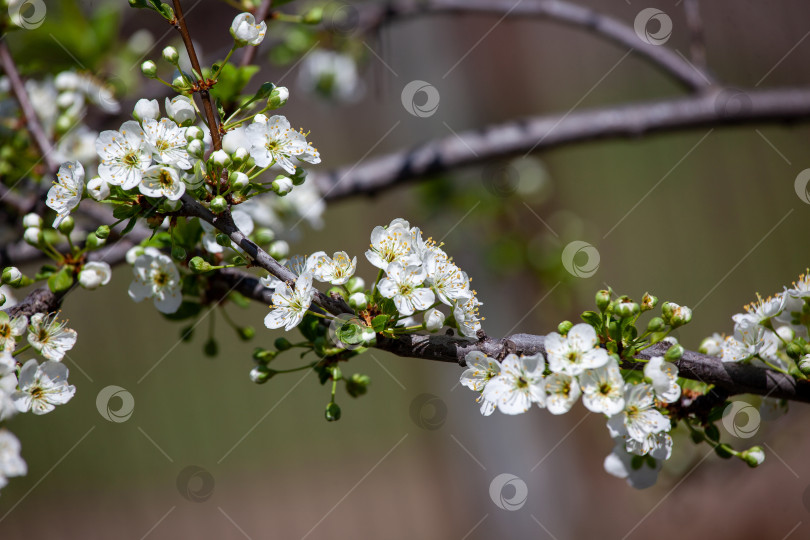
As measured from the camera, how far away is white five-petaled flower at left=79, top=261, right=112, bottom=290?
2.97 ft

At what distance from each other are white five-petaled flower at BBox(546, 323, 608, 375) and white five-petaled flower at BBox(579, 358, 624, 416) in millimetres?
16

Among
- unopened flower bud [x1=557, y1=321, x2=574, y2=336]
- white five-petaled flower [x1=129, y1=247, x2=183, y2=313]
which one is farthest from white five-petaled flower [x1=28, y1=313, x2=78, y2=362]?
unopened flower bud [x1=557, y1=321, x2=574, y2=336]

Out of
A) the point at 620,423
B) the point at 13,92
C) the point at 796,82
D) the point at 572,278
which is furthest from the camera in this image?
the point at 796,82

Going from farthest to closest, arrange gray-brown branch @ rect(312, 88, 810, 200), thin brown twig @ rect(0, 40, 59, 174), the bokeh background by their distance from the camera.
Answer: the bokeh background
gray-brown branch @ rect(312, 88, 810, 200)
thin brown twig @ rect(0, 40, 59, 174)

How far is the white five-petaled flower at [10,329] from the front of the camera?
31.4 inches

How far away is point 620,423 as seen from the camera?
0.77m

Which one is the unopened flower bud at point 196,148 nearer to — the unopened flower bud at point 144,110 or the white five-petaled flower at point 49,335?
the unopened flower bud at point 144,110

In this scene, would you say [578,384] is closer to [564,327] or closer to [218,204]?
[564,327]

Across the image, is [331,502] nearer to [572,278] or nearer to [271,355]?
[572,278]

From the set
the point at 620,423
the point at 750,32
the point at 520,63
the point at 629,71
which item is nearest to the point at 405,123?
the point at 520,63

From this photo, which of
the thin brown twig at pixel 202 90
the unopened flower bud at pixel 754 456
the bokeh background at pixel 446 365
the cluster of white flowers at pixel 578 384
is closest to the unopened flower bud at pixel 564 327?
the cluster of white flowers at pixel 578 384

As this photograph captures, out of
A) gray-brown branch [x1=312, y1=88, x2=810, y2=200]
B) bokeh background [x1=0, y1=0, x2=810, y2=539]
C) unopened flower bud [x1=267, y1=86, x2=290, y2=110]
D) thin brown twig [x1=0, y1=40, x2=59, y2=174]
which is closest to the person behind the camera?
unopened flower bud [x1=267, y1=86, x2=290, y2=110]

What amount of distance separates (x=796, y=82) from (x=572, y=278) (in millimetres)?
2513

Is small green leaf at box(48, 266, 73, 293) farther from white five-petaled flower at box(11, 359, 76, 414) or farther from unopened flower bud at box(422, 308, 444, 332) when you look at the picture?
unopened flower bud at box(422, 308, 444, 332)
